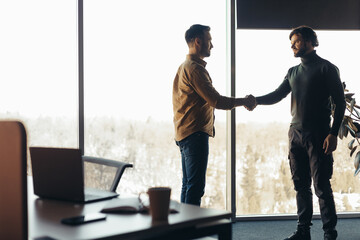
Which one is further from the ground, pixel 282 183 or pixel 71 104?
pixel 71 104

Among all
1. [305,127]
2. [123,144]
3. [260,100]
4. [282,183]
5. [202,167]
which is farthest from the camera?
[282,183]

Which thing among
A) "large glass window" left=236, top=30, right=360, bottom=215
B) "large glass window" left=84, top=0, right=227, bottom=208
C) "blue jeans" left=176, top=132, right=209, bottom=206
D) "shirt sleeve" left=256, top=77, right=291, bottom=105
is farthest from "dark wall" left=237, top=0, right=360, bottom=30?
"blue jeans" left=176, top=132, right=209, bottom=206

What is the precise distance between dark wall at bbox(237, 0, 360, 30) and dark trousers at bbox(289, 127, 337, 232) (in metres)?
1.32

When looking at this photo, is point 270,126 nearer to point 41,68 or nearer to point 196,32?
point 196,32

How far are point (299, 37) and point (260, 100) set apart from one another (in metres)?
0.69

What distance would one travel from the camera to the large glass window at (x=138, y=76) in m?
3.98

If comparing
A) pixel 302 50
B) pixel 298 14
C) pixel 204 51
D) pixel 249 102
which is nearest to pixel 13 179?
pixel 204 51

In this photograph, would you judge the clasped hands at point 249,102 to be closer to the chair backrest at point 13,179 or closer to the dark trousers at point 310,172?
the dark trousers at point 310,172

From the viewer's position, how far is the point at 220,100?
3.17 metres

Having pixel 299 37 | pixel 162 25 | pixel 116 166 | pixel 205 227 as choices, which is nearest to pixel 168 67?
pixel 162 25

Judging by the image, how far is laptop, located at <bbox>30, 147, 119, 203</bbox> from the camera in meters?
1.60

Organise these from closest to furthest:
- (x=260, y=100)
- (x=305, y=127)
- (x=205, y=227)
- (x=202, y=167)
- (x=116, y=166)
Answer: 1. (x=205, y=227)
2. (x=116, y=166)
3. (x=202, y=167)
4. (x=305, y=127)
5. (x=260, y=100)

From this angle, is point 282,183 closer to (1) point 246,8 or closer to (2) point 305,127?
(2) point 305,127

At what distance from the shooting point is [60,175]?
5.46ft
